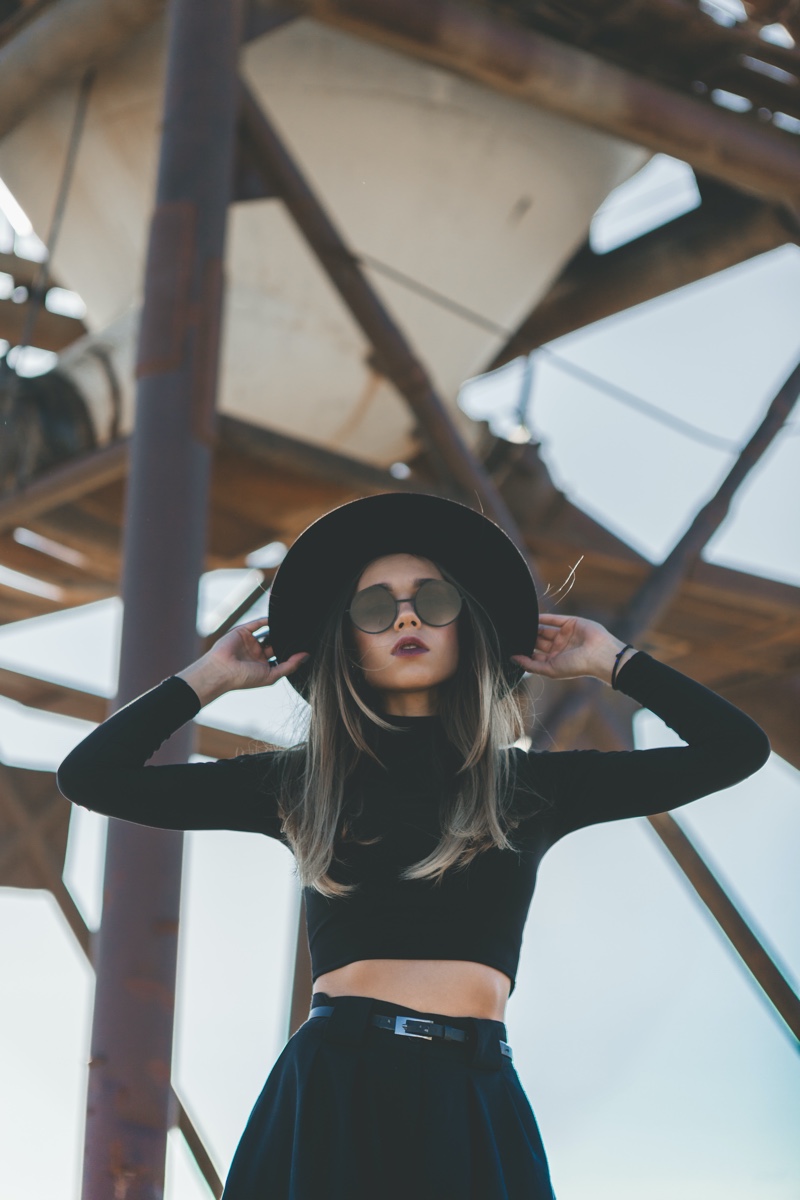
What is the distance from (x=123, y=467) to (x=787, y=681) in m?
4.96

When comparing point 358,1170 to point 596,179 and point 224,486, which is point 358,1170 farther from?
point 596,179

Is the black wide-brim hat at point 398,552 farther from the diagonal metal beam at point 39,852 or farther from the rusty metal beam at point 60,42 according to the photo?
the diagonal metal beam at point 39,852

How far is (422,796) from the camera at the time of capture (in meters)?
2.56

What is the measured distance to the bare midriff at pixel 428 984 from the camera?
2.32 metres

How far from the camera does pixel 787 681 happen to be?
9.18 metres

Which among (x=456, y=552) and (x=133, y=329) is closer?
(x=456, y=552)

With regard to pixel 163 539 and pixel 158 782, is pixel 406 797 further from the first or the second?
pixel 163 539

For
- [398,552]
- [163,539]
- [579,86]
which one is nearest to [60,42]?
[579,86]

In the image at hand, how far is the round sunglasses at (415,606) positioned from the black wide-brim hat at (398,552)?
0.64 ft

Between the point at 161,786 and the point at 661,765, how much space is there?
95cm

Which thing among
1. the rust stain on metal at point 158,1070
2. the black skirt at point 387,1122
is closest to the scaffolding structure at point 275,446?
the rust stain on metal at point 158,1070

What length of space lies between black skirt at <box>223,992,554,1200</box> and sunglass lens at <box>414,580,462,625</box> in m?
0.73

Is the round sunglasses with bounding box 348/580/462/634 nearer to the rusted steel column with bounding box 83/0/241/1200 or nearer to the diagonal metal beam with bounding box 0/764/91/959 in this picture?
the rusted steel column with bounding box 83/0/241/1200

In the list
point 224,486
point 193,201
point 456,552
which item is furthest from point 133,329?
point 456,552
